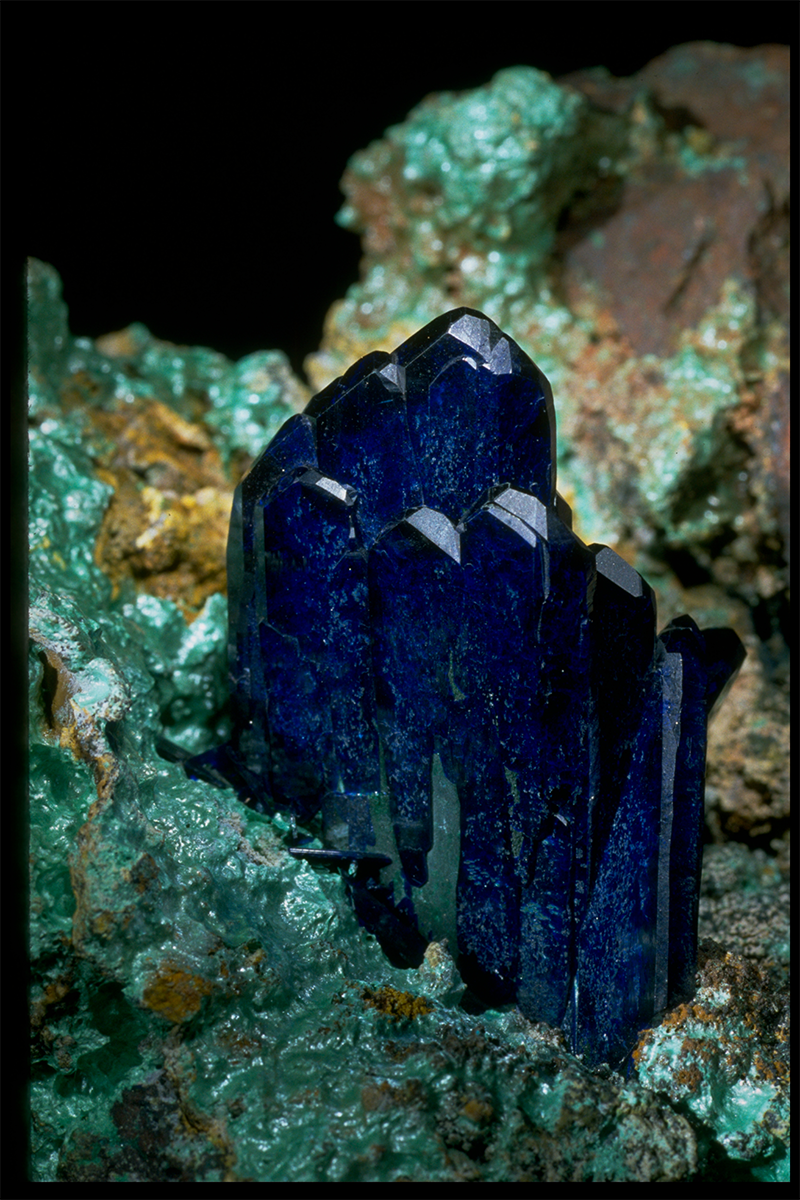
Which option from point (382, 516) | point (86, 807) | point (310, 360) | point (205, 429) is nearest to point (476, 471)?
point (382, 516)

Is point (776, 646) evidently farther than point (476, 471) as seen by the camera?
Yes

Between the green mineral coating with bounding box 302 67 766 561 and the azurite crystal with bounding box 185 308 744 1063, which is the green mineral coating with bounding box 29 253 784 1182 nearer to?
the azurite crystal with bounding box 185 308 744 1063

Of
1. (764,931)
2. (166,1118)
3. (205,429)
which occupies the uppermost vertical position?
(205,429)

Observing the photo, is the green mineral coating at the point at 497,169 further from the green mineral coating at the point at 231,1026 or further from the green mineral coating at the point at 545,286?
the green mineral coating at the point at 231,1026

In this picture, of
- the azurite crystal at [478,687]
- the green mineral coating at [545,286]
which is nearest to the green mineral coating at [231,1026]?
the azurite crystal at [478,687]

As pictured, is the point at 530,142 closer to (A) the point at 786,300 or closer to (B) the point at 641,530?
(A) the point at 786,300
